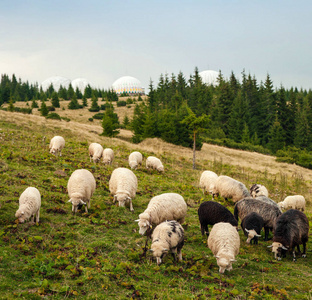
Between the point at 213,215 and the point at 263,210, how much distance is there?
2.86m

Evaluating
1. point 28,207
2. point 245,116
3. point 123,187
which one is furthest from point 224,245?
point 245,116

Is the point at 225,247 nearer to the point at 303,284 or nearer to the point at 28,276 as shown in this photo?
the point at 303,284

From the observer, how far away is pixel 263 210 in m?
12.8

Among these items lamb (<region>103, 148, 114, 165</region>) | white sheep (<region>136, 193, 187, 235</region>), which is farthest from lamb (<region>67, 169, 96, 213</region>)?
lamb (<region>103, 148, 114, 165</region>)

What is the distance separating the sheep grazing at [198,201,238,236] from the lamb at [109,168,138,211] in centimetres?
343

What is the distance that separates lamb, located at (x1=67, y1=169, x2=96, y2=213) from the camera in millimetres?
12016

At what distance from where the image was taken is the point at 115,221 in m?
11.6

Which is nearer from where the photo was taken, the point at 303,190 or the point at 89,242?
the point at 89,242

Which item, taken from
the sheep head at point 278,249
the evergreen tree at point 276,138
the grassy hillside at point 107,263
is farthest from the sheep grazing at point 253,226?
the evergreen tree at point 276,138

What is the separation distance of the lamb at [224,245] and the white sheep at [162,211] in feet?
6.77

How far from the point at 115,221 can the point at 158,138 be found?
39640 mm

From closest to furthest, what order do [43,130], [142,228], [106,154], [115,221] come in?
[142,228]
[115,221]
[106,154]
[43,130]

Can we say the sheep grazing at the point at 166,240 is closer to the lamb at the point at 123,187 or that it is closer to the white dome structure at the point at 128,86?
the lamb at the point at 123,187

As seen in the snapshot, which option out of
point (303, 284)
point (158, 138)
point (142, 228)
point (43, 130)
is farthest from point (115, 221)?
point (158, 138)
